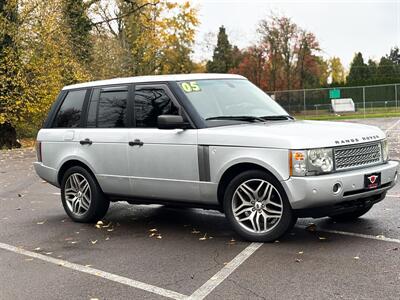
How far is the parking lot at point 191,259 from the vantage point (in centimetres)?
436

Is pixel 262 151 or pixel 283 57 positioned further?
pixel 283 57

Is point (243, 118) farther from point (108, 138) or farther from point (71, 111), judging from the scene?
point (71, 111)

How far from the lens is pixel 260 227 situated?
5699 millimetres

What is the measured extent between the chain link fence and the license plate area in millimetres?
35699

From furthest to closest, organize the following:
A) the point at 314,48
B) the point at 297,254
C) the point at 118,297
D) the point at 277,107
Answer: the point at 314,48 < the point at 277,107 < the point at 297,254 < the point at 118,297

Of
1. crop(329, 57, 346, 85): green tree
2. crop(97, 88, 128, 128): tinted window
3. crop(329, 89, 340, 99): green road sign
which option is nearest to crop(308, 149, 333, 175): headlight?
crop(97, 88, 128, 128): tinted window

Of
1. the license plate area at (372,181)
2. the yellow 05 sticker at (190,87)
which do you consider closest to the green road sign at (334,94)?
the yellow 05 sticker at (190,87)

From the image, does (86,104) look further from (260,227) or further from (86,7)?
(86,7)

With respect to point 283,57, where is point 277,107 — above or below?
below

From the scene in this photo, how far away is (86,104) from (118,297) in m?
3.59

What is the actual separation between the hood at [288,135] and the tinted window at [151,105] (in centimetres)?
65

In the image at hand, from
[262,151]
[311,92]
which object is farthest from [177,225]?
[311,92]

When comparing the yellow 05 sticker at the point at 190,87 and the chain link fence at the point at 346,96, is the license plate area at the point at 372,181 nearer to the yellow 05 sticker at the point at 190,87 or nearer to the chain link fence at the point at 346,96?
the yellow 05 sticker at the point at 190,87

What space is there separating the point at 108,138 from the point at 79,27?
26329 millimetres
